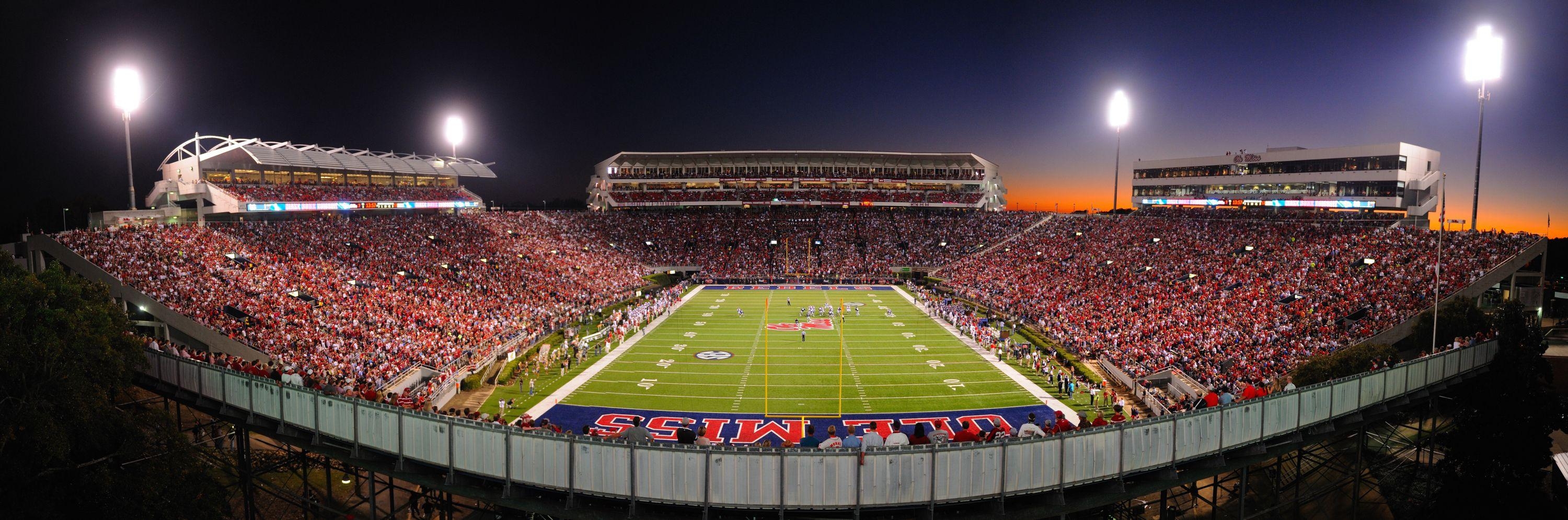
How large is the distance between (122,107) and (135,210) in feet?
14.6

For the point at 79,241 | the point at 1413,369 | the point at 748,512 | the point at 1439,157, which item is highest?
the point at 1439,157

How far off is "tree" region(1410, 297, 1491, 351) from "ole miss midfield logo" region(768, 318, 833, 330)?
889 inches

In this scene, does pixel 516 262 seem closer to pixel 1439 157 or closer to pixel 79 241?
pixel 79 241

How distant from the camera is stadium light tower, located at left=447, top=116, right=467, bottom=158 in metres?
57.9

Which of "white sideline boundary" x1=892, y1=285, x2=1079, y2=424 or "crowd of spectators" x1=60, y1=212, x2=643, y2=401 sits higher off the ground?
"crowd of spectators" x1=60, y1=212, x2=643, y2=401

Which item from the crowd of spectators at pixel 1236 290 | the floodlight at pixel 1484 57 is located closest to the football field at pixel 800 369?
the crowd of spectators at pixel 1236 290

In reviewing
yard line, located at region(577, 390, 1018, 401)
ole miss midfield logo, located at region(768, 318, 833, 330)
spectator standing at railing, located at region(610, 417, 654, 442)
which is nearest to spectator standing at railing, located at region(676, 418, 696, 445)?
spectator standing at railing, located at region(610, 417, 654, 442)

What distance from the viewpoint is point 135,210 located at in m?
31.2

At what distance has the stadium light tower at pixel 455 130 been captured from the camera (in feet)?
190

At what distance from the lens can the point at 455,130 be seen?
58219 millimetres

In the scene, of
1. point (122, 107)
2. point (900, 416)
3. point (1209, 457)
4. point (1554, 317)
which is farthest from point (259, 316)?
point (1554, 317)

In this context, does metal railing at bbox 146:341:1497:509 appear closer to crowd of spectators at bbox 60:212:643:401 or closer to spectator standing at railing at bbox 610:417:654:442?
spectator standing at railing at bbox 610:417:654:442

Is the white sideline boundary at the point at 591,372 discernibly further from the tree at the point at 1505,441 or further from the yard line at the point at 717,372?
the tree at the point at 1505,441

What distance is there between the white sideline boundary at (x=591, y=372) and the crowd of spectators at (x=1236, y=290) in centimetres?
1891
